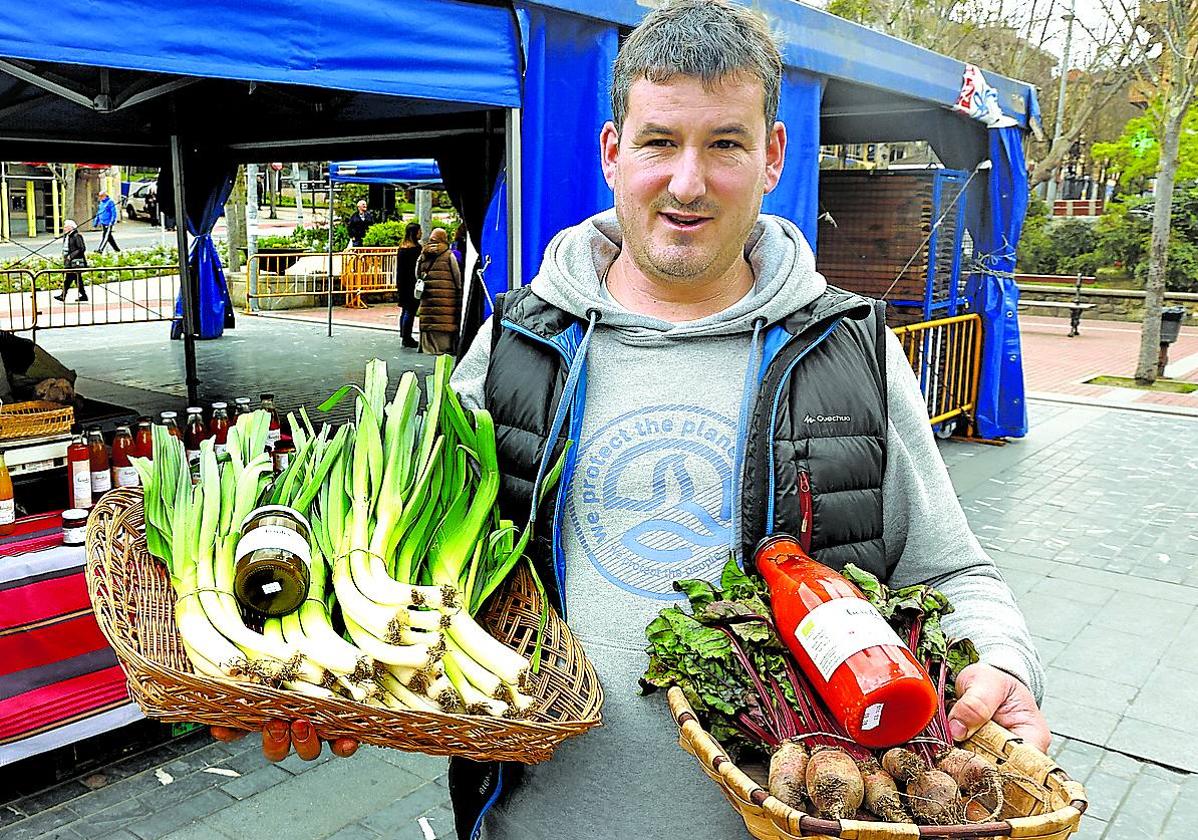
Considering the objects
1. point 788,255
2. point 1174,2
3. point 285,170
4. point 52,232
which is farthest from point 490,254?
point 285,170

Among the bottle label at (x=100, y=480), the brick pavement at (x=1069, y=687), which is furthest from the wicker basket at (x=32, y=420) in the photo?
the brick pavement at (x=1069, y=687)

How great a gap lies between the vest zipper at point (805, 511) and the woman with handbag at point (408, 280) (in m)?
14.1

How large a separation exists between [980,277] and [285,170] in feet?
149

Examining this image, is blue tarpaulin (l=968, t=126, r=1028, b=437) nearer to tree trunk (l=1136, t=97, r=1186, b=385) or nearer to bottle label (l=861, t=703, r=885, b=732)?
tree trunk (l=1136, t=97, r=1186, b=385)

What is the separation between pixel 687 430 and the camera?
1863mm

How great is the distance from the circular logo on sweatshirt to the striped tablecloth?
9.61ft

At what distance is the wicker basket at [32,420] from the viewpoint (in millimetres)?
4824

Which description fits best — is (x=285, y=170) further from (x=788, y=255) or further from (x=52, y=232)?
(x=788, y=255)

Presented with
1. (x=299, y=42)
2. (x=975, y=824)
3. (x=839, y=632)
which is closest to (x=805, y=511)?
(x=839, y=632)

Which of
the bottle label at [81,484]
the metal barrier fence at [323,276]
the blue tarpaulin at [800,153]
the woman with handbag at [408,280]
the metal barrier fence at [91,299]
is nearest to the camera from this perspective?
the bottle label at [81,484]

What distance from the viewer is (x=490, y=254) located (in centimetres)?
559

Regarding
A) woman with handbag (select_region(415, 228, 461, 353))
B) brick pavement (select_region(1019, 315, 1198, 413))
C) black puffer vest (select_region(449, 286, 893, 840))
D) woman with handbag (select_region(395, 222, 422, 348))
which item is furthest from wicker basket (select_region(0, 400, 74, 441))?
brick pavement (select_region(1019, 315, 1198, 413))

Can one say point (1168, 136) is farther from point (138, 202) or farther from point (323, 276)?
point (138, 202)

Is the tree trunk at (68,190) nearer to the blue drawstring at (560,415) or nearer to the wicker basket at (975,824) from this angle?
the blue drawstring at (560,415)
